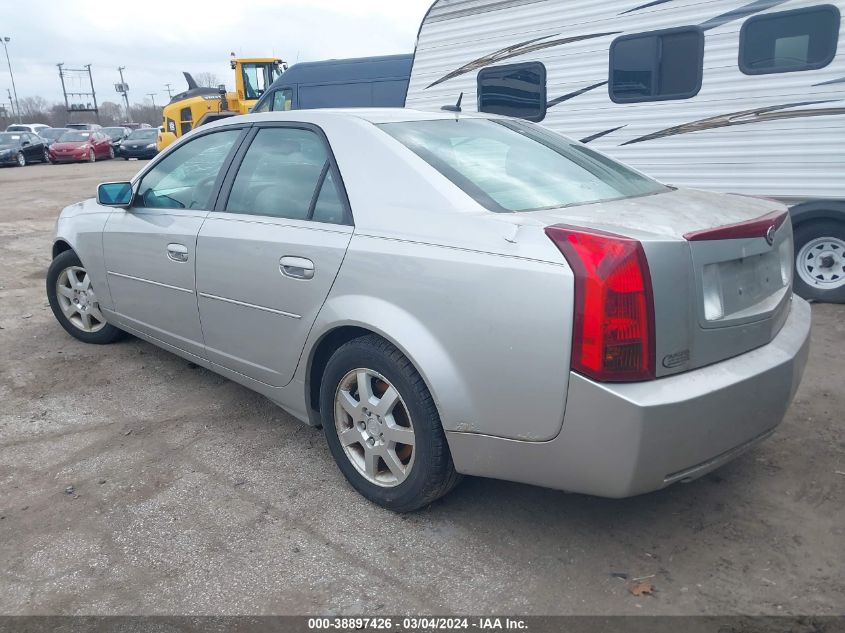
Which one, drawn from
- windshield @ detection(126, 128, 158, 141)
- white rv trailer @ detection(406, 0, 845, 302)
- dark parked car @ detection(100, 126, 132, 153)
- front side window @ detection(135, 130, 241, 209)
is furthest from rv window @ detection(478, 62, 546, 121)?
dark parked car @ detection(100, 126, 132, 153)

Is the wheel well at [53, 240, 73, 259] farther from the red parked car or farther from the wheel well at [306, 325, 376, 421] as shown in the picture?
the red parked car

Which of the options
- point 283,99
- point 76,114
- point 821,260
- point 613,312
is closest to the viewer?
point 613,312

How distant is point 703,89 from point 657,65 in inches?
17.7

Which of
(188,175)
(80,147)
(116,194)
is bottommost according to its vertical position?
(80,147)

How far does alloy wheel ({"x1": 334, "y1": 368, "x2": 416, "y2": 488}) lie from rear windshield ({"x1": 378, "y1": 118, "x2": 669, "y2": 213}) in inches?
33.2

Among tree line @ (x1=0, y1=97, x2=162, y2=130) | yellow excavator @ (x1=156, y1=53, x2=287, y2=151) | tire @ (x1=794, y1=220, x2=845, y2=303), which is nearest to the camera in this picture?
tire @ (x1=794, y1=220, x2=845, y2=303)

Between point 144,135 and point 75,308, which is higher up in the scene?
point 75,308

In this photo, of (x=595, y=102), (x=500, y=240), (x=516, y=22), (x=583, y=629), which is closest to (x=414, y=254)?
(x=500, y=240)

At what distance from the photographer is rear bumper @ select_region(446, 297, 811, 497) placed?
7.36 ft

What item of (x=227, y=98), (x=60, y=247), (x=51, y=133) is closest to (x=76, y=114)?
(x=51, y=133)

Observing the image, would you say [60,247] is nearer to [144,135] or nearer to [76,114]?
[144,135]

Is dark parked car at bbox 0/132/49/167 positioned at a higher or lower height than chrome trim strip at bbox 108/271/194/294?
lower

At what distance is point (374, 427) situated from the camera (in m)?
2.91

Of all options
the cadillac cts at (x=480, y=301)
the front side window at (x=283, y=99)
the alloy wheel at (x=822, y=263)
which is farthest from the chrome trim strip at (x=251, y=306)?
the front side window at (x=283, y=99)
